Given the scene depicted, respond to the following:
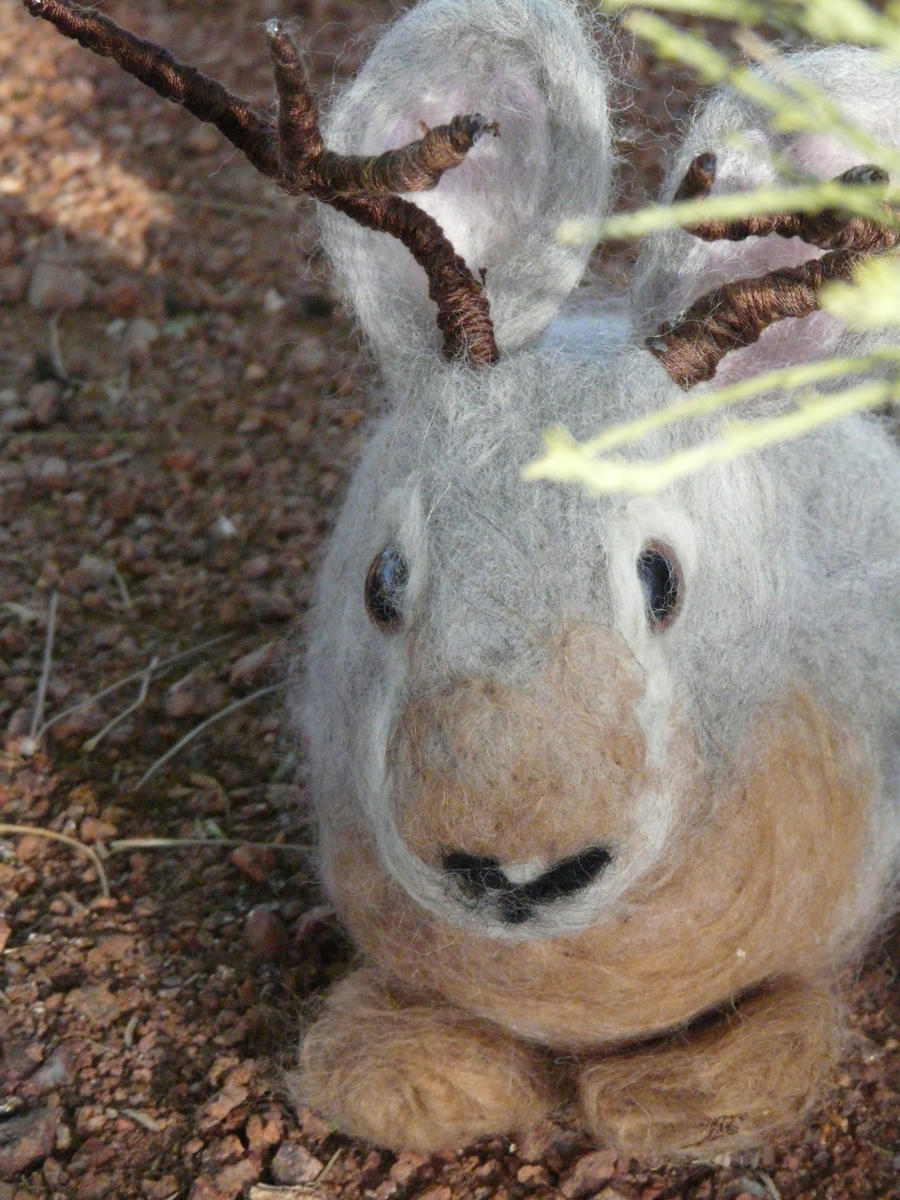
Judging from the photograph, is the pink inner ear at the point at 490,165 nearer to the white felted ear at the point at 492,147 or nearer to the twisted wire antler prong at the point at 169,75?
the white felted ear at the point at 492,147

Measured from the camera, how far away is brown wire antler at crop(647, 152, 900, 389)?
1224 mm

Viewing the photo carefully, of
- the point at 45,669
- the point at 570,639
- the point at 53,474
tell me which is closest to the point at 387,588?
the point at 570,639

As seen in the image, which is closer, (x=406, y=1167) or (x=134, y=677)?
(x=406, y=1167)

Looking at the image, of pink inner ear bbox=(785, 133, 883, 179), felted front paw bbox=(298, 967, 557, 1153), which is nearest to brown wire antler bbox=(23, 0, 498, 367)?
pink inner ear bbox=(785, 133, 883, 179)

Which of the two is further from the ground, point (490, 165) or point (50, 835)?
point (490, 165)

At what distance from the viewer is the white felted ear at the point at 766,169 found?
1.38m

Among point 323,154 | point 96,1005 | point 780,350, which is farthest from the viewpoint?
point 96,1005

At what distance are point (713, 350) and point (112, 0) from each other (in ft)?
9.14

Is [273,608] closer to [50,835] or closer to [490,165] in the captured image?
[50,835]

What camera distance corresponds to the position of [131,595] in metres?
2.42

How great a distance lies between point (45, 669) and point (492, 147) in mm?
1175

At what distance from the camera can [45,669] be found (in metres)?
2.24

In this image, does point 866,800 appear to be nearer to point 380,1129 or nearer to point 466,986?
point 466,986

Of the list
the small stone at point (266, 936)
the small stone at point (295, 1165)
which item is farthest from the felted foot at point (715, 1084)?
the small stone at point (266, 936)
